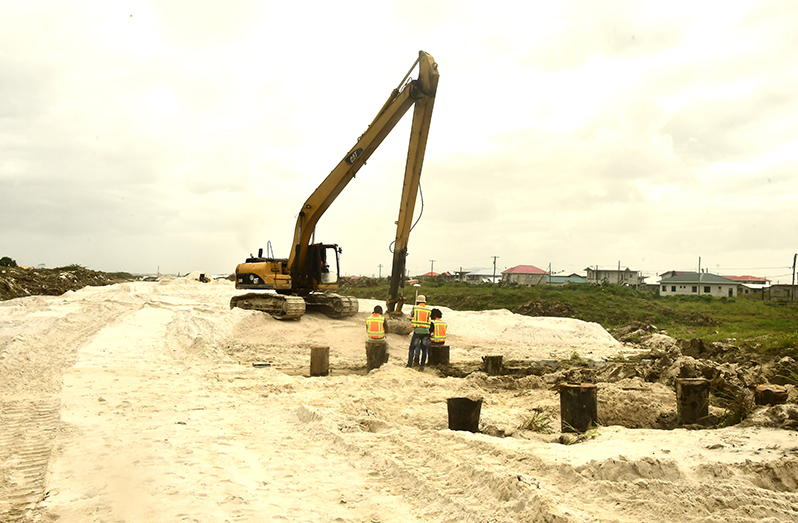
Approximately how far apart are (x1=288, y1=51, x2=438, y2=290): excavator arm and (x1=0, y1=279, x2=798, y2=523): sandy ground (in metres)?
5.52

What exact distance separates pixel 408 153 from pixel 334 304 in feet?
20.5

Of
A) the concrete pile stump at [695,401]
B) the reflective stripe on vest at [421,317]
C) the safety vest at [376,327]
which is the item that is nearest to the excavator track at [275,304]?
the safety vest at [376,327]

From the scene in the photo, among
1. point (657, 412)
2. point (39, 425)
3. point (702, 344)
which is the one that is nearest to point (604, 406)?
point (657, 412)

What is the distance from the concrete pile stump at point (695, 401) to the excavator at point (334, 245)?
938 cm

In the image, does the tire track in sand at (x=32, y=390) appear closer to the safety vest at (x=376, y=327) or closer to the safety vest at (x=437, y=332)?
the safety vest at (x=376, y=327)

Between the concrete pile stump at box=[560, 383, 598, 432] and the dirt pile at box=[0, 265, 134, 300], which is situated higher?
the dirt pile at box=[0, 265, 134, 300]

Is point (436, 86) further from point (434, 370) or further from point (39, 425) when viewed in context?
point (39, 425)

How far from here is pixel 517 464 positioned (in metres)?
4.75

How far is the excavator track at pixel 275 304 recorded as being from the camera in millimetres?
17109

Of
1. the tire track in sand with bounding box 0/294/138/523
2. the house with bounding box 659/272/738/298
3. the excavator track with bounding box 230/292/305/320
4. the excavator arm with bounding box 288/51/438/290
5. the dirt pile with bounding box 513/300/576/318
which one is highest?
the excavator arm with bounding box 288/51/438/290

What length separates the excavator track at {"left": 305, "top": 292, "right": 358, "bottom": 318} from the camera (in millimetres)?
18797

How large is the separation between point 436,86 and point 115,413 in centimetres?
1157

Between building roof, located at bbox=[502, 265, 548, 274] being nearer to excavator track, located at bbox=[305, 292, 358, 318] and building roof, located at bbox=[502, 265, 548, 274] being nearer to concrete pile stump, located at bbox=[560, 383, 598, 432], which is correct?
excavator track, located at bbox=[305, 292, 358, 318]

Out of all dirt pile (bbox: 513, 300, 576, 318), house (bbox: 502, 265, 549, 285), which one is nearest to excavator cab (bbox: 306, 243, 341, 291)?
dirt pile (bbox: 513, 300, 576, 318)
